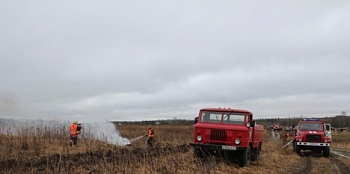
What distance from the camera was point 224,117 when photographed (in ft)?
51.0

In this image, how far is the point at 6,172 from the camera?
36.0 ft

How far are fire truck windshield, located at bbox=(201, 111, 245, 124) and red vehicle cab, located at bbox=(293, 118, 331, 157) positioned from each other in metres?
10.1

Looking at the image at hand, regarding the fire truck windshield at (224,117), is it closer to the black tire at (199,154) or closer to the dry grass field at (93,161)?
the black tire at (199,154)

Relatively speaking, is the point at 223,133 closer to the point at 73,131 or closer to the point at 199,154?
the point at 199,154

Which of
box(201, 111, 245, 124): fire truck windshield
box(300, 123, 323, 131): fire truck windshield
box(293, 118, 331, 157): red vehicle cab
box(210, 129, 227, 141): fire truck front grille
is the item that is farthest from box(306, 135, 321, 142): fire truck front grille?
box(210, 129, 227, 141): fire truck front grille

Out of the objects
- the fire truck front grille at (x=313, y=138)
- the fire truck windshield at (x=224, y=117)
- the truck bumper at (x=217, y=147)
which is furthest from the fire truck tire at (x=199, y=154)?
the fire truck front grille at (x=313, y=138)

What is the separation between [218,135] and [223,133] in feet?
0.72

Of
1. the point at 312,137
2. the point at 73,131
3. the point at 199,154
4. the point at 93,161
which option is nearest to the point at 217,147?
the point at 199,154

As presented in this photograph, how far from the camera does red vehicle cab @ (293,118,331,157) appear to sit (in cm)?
2336

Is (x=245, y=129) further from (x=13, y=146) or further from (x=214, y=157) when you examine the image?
(x=13, y=146)

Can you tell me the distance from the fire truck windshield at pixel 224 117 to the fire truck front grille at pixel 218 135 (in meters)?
0.76

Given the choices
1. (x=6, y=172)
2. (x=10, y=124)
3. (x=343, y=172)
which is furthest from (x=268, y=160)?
(x=10, y=124)

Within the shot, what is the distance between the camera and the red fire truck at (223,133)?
47.9 feet

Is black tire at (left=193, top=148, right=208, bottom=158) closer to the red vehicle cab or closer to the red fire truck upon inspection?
the red fire truck
